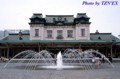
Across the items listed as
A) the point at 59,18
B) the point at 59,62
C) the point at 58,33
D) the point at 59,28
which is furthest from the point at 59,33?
the point at 59,62

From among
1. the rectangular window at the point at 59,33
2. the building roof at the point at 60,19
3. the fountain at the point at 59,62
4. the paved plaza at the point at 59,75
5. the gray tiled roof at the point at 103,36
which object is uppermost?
the building roof at the point at 60,19

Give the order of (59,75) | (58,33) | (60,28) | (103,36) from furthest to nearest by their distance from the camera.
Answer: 1. (103,36)
2. (58,33)
3. (60,28)
4. (59,75)

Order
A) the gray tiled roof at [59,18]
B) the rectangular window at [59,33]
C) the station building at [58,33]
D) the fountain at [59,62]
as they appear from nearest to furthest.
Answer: the fountain at [59,62] < the station building at [58,33] < the rectangular window at [59,33] < the gray tiled roof at [59,18]

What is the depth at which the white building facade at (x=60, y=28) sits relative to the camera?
3988 centimetres

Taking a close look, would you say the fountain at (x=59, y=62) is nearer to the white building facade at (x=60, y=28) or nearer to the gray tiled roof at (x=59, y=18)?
the white building facade at (x=60, y=28)

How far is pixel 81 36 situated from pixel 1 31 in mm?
37807

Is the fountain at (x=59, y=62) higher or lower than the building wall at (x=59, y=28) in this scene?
lower

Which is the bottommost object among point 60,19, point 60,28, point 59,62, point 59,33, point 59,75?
point 59,62

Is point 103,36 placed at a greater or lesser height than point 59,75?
greater

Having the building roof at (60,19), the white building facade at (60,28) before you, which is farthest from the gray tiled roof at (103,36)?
the building roof at (60,19)

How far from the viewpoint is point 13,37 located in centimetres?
4316

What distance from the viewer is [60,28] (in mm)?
40656

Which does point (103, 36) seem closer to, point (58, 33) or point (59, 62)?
point (58, 33)

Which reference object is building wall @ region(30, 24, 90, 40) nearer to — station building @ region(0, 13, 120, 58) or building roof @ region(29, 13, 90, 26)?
station building @ region(0, 13, 120, 58)
